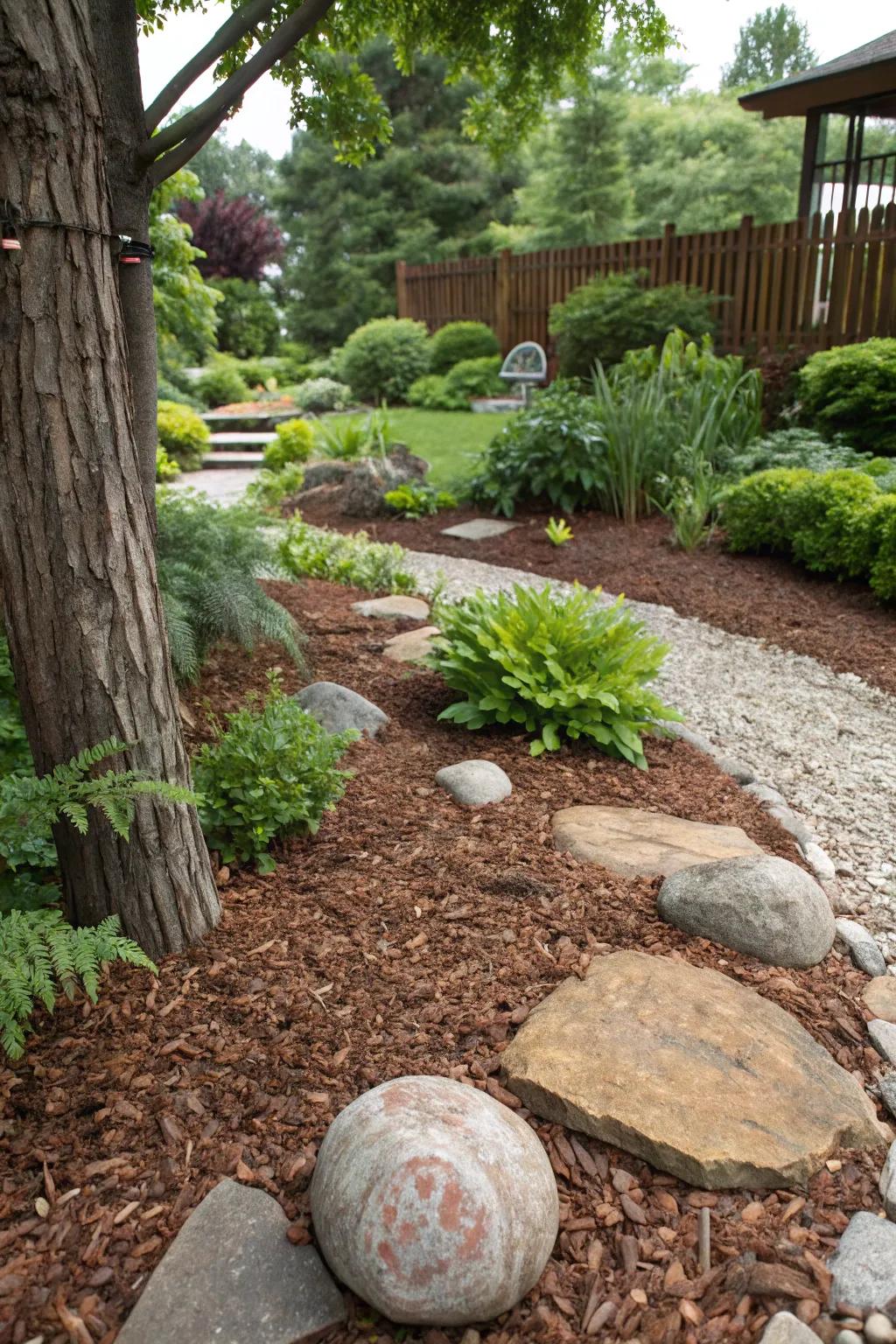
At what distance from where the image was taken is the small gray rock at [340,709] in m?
3.69

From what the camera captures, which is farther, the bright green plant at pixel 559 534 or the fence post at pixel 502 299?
the fence post at pixel 502 299

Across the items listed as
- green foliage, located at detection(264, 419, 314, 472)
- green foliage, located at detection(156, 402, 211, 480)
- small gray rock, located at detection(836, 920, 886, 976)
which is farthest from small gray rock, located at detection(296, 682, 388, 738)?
green foliage, located at detection(156, 402, 211, 480)

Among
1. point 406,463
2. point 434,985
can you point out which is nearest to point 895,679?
point 434,985

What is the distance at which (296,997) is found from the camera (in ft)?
7.29

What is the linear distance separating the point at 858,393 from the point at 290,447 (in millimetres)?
5910

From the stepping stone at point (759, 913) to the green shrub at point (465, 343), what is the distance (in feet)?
48.5

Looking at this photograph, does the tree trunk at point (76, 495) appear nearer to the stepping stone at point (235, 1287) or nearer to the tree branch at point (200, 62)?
the tree branch at point (200, 62)

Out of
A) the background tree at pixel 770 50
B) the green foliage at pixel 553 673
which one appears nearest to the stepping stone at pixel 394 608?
the green foliage at pixel 553 673

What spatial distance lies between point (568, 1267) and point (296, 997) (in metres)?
0.83

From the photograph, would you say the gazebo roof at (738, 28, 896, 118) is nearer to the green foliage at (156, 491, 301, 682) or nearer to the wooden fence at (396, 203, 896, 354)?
the wooden fence at (396, 203, 896, 354)

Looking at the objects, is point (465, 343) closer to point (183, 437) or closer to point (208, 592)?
point (183, 437)

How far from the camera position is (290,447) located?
426 inches

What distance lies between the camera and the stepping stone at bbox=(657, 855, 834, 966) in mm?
2480

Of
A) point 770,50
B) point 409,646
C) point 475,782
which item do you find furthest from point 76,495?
point 770,50
